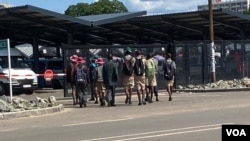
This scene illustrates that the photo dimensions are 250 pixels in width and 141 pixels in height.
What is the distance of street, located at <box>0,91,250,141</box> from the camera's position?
A: 9672 millimetres

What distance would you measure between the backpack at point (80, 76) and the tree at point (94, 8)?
76.2 metres

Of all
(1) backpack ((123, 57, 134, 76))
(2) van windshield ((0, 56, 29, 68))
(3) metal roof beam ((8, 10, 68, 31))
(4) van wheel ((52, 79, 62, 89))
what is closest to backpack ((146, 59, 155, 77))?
(1) backpack ((123, 57, 134, 76))

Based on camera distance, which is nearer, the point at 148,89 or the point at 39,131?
the point at 39,131

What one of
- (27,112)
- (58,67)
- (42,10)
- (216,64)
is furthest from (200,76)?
(27,112)

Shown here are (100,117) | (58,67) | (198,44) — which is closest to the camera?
(100,117)

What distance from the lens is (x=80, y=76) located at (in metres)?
17.5

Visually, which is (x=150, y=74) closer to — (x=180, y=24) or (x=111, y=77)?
(x=111, y=77)

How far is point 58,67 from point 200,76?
11534 millimetres

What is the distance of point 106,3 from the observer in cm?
9662

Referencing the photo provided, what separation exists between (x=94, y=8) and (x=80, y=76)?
78217 millimetres

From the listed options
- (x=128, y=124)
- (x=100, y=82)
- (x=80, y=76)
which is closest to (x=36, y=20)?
(x=100, y=82)

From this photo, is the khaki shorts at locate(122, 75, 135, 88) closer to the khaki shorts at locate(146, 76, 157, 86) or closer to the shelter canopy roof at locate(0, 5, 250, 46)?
the khaki shorts at locate(146, 76, 157, 86)

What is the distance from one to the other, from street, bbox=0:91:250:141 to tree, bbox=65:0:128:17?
7794 centimetres

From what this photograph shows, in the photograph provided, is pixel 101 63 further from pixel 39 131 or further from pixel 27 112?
pixel 39 131
